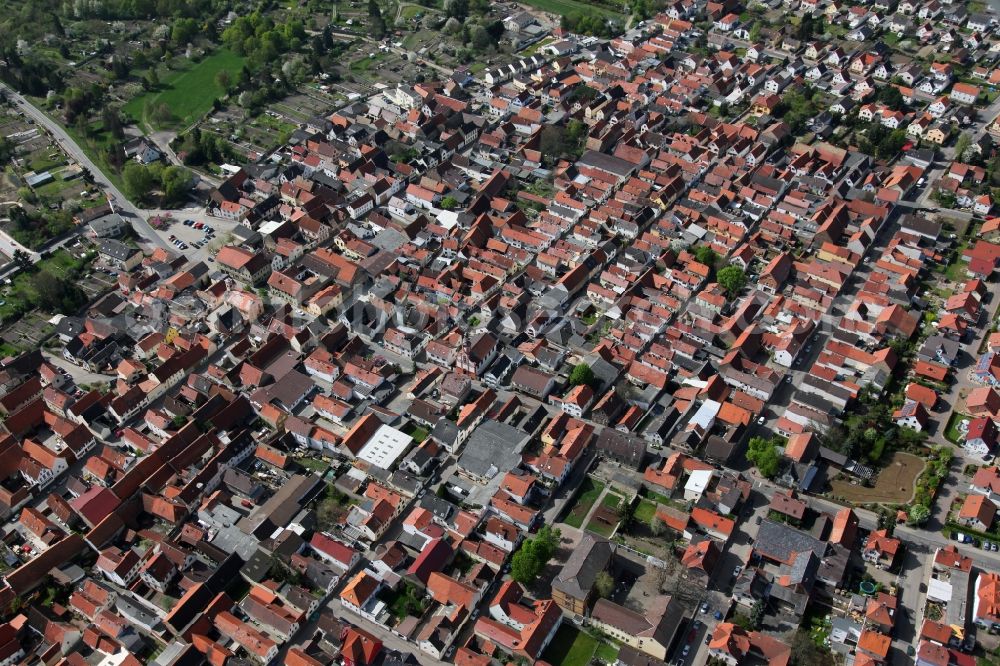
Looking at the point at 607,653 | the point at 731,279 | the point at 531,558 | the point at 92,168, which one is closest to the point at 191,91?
the point at 92,168

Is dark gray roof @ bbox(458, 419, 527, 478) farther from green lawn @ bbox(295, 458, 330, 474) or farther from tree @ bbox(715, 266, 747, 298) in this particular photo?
tree @ bbox(715, 266, 747, 298)

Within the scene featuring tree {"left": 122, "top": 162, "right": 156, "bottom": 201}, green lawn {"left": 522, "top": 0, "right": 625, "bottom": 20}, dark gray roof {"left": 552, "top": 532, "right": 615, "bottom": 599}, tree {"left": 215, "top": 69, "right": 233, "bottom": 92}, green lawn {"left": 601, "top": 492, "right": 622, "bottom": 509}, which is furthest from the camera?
green lawn {"left": 522, "top": 0, "right": 625, "bottom": 20}

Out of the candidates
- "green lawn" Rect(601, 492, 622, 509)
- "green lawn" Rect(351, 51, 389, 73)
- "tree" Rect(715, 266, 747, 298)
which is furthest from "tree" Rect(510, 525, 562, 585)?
"green lawn" Rect(351, 51, 389, 73)

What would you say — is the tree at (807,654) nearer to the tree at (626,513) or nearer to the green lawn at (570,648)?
the green lawn at (570,648)

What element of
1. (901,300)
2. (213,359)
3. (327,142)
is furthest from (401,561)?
(327,142)

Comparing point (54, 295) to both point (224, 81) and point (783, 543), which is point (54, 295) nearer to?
point (224, 81)

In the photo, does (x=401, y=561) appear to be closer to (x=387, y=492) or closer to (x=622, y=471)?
(x=387, y=492)

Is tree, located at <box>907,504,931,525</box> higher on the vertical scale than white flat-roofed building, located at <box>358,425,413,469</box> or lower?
lower
